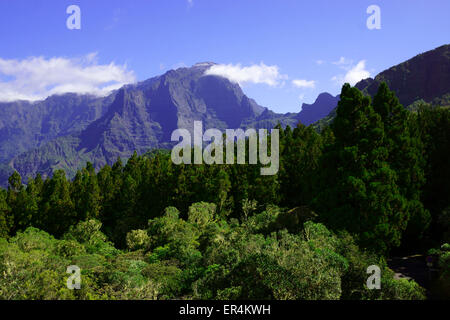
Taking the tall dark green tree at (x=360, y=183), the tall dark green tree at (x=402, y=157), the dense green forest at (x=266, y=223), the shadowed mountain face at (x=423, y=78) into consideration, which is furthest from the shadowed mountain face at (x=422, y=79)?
the tall dark green tree at (x=360, y=183)

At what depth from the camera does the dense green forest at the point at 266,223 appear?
36.6 feet

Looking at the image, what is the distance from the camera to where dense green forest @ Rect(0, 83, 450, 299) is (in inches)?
439

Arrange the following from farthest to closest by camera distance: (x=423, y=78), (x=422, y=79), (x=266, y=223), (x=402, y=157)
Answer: (x=423, y=78) → (x=422, y=79) → (x=402, y=157) → (x=266, y=223)

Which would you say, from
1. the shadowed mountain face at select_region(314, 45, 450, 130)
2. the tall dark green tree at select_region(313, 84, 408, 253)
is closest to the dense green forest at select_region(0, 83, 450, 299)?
the tall dark green tree at select_region(313, 84, 408, 253)

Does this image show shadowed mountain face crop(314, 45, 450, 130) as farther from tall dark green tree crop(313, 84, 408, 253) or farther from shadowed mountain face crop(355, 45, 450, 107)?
tall dark green tree crop(313, 84, 408, 253)

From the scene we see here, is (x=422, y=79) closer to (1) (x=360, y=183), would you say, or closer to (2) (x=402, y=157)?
(2) (x=402, y=157)

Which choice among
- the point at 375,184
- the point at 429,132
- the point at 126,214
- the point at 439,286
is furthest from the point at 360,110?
the point at 126,214

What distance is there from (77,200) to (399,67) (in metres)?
204

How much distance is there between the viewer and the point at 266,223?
22.2 metres

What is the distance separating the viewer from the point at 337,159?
2073cm

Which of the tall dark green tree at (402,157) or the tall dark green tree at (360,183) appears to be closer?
the tall dark green tree at (360,183)

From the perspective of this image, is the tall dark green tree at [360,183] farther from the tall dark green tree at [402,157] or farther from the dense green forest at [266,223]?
the tall dark green tree at [402,157]

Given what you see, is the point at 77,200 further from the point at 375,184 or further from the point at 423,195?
the point at 423,195

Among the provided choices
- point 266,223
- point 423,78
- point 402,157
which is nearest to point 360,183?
point 402,157
